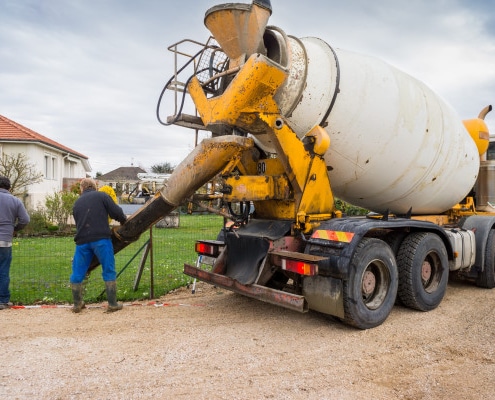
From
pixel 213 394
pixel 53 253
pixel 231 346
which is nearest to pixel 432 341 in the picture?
pixel 231 346

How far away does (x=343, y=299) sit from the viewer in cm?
448

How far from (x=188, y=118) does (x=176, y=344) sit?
263 cm

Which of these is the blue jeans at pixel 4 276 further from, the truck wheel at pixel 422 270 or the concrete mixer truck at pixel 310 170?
the truck wheel at pixel 422 270

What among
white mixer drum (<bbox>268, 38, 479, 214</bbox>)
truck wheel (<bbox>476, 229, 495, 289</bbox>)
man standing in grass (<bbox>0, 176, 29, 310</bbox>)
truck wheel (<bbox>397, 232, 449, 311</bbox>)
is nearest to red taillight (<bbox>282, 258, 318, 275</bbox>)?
white mixer drum (<bbox>268, 38, 479, 214</bbox>)

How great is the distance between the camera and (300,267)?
443 centimetres

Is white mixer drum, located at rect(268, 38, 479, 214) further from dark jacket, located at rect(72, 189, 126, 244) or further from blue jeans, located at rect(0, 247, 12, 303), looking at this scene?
blue jeans, located at rect(0, 247, 12, 303)

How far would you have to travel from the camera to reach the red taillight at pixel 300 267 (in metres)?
4.36

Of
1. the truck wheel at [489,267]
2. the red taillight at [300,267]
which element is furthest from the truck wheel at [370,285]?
the truck wheel at [489,267]

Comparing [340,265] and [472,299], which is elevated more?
[340,265]

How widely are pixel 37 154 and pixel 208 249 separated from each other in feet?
68.0

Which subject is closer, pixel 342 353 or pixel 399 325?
pixel 342 353

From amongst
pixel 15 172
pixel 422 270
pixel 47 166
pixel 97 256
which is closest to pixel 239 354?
pixel 97 256

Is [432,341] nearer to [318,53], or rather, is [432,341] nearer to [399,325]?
[399,325]

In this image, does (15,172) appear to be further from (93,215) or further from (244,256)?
(244,256)
